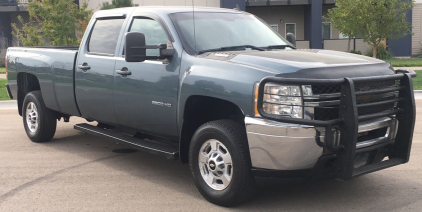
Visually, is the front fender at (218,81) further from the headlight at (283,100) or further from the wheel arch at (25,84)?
the wheel arch at (25,84)

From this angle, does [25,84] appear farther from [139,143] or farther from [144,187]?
[144,187]

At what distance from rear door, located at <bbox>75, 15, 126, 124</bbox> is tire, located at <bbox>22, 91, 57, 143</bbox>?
1.18 m

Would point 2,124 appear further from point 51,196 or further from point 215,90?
point 215,90

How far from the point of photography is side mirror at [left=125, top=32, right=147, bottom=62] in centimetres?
508

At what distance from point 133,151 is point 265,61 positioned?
3.38m

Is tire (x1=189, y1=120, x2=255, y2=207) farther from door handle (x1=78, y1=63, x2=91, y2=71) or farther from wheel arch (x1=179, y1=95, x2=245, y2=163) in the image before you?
door handle (x1=78, y1=63, x2=91, y2=71)

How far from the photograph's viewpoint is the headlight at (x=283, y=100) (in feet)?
13.8

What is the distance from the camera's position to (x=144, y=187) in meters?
5.49

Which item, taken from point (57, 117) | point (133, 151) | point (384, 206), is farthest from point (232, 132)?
point (57, 117)

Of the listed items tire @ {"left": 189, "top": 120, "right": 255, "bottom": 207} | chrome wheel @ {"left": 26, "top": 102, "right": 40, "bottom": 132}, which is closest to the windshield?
tire @ {"left": 189, "top": 120, "right": 255, "bottom": 207}

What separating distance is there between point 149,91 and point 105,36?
1457 millimetres

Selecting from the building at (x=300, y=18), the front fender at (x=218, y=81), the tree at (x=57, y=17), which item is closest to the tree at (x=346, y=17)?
the building at (x=300, y=18)

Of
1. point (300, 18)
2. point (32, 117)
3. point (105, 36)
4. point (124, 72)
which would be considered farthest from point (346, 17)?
point (124, 72)

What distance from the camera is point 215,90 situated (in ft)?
15.4
